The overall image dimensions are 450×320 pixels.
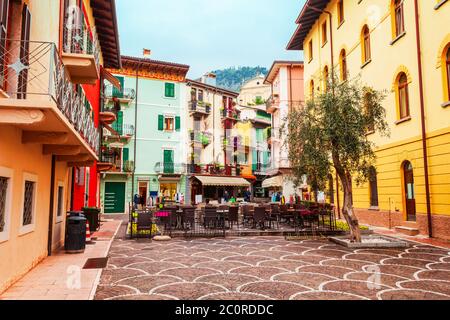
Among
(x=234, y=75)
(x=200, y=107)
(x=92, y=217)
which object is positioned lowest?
(x=92, y=217)

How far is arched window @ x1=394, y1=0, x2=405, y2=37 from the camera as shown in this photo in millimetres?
15249

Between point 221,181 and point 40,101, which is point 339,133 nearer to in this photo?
point 40,101

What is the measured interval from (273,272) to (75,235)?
18.9ft

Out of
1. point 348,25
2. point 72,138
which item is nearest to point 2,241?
point 72,138

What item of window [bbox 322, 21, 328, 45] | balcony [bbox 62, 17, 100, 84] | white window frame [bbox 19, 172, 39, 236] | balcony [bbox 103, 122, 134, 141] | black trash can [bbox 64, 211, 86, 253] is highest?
window [bbox 322, 21, 328, 45]

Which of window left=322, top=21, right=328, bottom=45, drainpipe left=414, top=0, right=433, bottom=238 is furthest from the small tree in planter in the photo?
window left=322, top=21, right=328, bottom=45

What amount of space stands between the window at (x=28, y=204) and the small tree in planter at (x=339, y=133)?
768cm

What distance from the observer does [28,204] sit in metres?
7.85

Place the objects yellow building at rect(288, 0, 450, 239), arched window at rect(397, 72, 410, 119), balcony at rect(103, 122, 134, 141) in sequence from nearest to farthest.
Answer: yellow building at rect(288, 0, 450, 239), arched window at rect(397, 72, 410, 119), balcony at rect(103, 122, 134, 141)

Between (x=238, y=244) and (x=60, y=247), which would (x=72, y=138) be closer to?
(x=60, y=247)

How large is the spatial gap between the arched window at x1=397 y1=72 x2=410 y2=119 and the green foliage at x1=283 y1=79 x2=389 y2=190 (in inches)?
152

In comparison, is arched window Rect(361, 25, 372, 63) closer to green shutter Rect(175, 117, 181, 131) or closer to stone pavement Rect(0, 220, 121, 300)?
stone pavement Rect(0, 220, 121, 300)

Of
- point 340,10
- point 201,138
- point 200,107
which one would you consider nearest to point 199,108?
point 200,107

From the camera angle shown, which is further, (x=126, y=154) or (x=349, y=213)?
(x=126, y=154)
